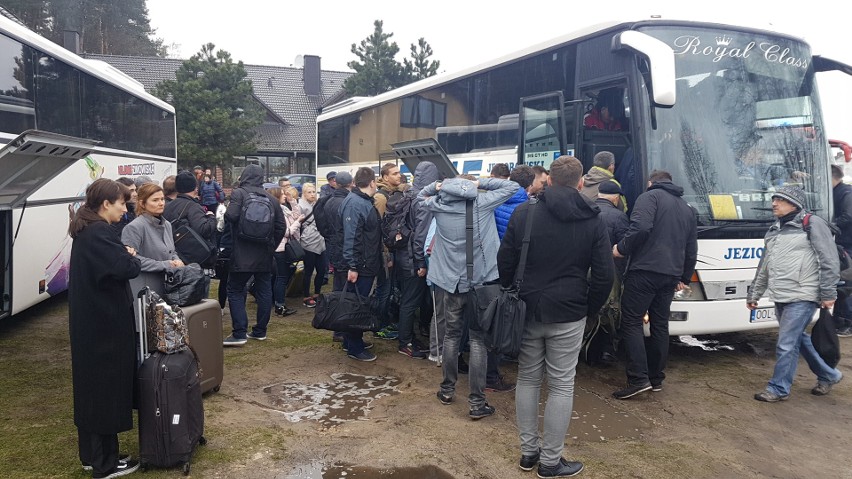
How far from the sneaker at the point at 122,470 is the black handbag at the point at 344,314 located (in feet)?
7.88

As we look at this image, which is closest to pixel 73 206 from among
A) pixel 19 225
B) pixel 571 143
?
pixel 19 225

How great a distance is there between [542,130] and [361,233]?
2890mm

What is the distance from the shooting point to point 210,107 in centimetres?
3006

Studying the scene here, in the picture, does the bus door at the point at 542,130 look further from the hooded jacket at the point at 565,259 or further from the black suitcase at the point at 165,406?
the black suitcase at the point at 165,406

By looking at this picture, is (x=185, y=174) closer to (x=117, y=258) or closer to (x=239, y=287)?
(x=239, y=287)

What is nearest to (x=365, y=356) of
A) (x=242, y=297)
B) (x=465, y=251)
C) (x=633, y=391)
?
(x=242, y=297)

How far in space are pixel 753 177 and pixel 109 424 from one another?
605 cm

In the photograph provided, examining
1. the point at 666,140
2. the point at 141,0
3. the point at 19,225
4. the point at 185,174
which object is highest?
the point at 141,0

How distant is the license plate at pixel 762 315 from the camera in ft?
21.1

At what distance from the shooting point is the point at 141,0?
53.4 meters

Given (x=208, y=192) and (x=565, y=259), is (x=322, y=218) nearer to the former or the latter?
(x=565, y=259)

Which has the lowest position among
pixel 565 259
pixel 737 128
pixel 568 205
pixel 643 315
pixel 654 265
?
pixel 643 315

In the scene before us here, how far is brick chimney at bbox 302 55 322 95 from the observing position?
46.9 metres

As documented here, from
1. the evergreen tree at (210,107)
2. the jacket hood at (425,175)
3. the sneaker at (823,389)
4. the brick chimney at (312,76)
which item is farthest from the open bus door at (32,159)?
the brick chimney at (312,76)
